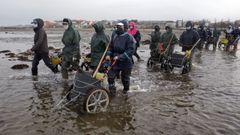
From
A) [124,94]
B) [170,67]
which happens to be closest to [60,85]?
[124,94]

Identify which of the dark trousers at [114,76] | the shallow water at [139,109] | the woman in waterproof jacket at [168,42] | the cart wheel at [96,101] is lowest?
the shallow water at [139,109]

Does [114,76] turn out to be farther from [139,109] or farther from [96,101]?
[96,101]

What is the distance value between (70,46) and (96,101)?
11.0 ft

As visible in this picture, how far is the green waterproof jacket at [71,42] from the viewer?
8938 millimetres

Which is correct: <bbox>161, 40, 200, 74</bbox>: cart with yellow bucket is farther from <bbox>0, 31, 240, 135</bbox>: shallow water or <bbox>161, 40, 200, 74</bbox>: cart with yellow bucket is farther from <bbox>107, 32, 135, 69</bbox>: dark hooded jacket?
<bbox>107, 32, 135, 69</bbox>: dark hooded jacket

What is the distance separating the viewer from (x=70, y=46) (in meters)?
9.16

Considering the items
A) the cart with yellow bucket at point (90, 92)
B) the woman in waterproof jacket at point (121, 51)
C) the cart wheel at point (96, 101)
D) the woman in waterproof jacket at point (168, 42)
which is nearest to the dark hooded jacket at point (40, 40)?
the woman in waterproof jacket at point (121, 51)

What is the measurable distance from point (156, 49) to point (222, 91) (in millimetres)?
4739

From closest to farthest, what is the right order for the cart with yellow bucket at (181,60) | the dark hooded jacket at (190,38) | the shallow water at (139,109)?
1. the shallow water at (139,109)
2. the cart with yellow bucket at (181,60)
3. the dark hooded jacket at (190,38)

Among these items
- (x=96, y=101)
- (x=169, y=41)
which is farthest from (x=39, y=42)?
(x=169, y=41)

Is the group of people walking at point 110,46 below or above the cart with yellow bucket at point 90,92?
above

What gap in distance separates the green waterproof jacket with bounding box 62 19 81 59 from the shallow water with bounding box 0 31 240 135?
104 centimetres

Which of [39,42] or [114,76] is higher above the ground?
[39,42]

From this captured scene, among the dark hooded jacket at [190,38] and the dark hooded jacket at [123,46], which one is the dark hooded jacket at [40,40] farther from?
the dark hooded jacket at [190,38]
